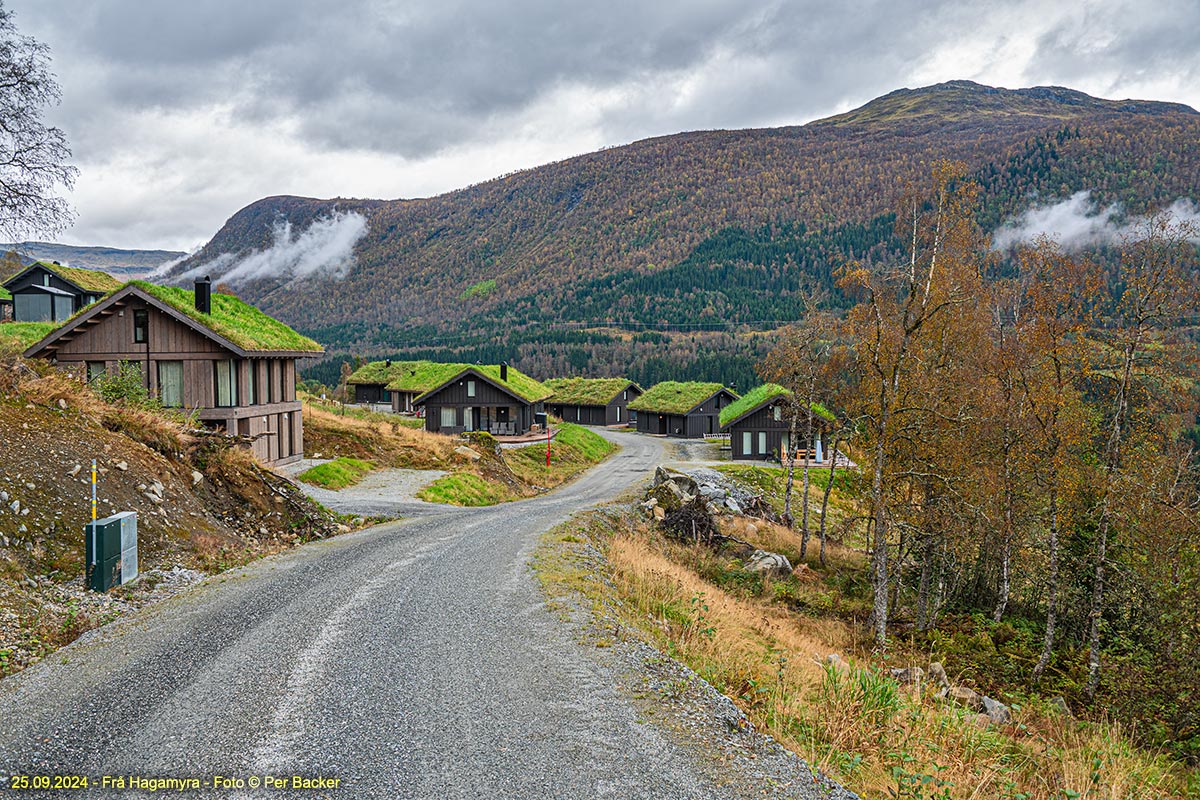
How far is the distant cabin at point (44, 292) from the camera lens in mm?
45656

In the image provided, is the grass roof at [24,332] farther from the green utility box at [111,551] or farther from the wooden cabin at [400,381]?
the green utility box at [111,551]

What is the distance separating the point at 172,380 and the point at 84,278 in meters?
27.8

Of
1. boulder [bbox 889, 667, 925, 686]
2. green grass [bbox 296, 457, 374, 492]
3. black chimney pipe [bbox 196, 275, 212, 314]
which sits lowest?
boulder [bbox 889, 667, 925, 686]

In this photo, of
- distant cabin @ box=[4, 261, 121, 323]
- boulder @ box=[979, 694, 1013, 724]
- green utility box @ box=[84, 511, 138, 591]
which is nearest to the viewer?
green utility box @ box=[84, 511, 138, 591]

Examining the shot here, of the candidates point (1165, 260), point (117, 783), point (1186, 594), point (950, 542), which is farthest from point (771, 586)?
point (117, 783)

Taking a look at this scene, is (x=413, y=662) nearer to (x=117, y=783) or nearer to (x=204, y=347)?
(x=117, y=783)

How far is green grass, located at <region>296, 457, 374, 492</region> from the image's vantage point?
29945 mm

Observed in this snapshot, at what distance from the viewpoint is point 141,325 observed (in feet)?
99.2

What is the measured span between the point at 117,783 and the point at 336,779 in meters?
1.86

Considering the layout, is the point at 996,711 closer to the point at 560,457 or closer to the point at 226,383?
the point at 226,383

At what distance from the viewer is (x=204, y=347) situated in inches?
1199

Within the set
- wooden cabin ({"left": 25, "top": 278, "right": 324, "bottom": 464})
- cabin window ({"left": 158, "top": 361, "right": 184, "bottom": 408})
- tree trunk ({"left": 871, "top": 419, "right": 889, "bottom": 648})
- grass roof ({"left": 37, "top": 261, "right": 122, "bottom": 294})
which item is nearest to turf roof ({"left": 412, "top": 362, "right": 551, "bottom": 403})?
grass roof ({"left": 37, "top": 261, "right": 122, "bottom": 294})

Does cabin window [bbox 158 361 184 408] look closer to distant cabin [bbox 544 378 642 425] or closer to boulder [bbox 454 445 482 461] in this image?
boulder [bbox 454 445 482 461]

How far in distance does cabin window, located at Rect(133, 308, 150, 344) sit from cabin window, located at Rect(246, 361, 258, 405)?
13.5ft
